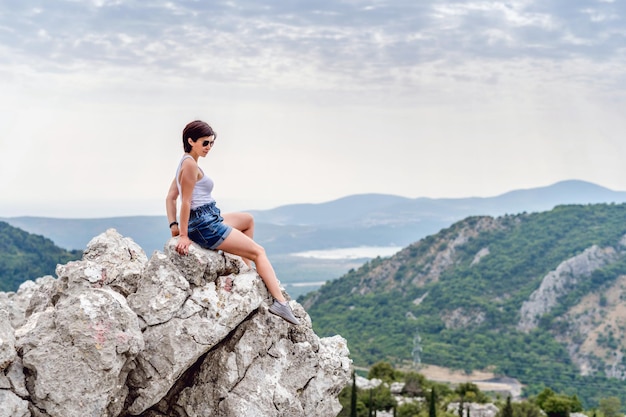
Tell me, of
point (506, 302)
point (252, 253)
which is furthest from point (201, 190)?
point (506, 302)

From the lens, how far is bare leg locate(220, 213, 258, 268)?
13984mm

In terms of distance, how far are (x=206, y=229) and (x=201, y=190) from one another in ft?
1.97

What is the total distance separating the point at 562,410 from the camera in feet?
221

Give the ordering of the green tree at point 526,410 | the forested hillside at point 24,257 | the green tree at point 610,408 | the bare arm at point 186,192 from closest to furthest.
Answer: the bare arm at point 186,192
the green tree at point 526,410
the green tree at point 610,408
the forested hillside at point 24,257

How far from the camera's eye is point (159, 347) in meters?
12.6

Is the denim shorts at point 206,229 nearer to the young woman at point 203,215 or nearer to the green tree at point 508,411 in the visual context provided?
the young woman at point 203,215

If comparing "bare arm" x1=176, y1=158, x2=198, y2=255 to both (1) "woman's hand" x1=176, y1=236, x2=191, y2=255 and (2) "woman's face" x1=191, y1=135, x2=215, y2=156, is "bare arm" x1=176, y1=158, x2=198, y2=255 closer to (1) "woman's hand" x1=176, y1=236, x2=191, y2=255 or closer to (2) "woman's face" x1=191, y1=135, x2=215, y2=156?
(1) "woman's hand" x1=176, y1=236, x2=191, y2=255

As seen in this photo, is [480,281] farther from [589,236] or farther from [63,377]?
[63,377]

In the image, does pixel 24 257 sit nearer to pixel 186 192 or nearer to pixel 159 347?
pixel 186 192

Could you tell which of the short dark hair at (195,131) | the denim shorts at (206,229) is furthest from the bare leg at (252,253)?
the short dark hair at (195,131)

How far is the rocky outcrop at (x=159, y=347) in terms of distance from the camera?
1175 centimetres

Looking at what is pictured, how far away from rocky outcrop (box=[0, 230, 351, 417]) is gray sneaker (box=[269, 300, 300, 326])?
107 mm

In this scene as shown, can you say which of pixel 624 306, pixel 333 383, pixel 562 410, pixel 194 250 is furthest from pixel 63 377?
pixel 624 306

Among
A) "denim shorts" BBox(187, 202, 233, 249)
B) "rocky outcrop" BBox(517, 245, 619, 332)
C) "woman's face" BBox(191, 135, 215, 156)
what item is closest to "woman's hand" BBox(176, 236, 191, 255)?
"denim shorts" BBox(187, 202, 233, 249)
